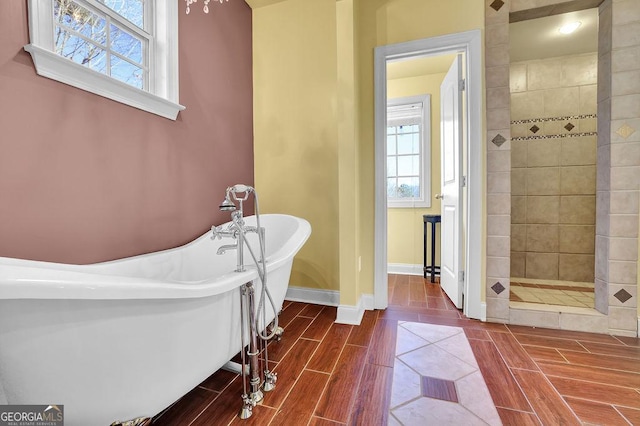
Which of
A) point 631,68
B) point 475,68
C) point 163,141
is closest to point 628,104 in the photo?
point 631,68

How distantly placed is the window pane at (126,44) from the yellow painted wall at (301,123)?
1048 millimetres

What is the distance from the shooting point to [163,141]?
1.69m

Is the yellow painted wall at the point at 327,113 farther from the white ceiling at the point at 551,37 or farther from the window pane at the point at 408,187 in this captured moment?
the window pane at the point at 408,187

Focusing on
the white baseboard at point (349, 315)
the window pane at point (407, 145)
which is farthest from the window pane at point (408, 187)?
the white baseboard at point (349, 315)

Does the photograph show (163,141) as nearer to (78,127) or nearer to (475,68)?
(78,127)

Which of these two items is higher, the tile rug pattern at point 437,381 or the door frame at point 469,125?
the door frame at point 469,125

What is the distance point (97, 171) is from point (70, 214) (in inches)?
9.4

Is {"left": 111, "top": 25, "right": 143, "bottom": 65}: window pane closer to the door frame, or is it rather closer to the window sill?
the window sill

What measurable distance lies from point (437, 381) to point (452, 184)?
1.56 meters

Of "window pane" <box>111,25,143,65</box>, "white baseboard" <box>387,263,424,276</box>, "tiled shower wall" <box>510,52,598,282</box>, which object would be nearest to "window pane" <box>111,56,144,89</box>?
"window pane" <box>111,25,143,65</box>

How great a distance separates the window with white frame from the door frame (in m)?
1.23

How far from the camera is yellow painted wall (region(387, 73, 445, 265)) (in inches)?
128

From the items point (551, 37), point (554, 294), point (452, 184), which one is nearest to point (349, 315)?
point (452, 184)

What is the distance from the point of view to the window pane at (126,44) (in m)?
1.53
